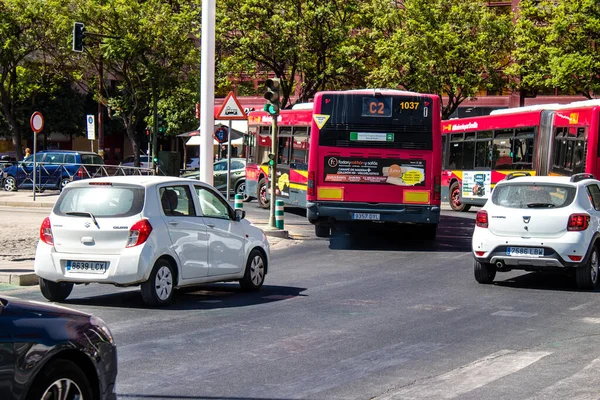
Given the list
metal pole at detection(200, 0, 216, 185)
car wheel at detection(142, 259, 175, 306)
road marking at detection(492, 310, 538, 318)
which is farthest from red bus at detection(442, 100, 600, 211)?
car wheel at detection(142, 259, 175, 306)

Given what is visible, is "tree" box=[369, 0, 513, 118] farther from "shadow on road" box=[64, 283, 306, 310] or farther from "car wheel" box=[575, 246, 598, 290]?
"shadow on road" box=[64, 283, 306, 310]

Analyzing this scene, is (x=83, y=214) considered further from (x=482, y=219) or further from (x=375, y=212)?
(x=375, y=212)

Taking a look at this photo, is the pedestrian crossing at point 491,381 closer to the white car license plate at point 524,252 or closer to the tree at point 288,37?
the white car license plate at point 524,252

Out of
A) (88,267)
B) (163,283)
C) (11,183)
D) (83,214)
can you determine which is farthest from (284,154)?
(11,183)

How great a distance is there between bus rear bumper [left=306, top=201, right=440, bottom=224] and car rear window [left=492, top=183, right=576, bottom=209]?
231 inches

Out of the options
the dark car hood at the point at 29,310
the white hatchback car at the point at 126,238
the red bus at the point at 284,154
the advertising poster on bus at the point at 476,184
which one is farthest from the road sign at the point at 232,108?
the dark car hood at the point at 29,310

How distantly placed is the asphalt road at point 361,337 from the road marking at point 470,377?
0.02 m

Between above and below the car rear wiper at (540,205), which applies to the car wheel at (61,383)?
below

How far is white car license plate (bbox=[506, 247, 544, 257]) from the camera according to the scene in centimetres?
1448

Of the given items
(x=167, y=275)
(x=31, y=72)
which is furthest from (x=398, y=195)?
(x=31, y=72)

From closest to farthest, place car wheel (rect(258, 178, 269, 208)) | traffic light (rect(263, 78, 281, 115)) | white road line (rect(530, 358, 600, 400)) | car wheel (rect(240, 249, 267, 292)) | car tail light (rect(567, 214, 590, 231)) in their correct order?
white road line (rect(530, 358, 600, 400)) < car wheel (rect(240, 249, 267, 292)) < car tail light (rect(567, 214, 590, 231)) < traffic light (rect(263, 78, 281, 115)) < car wheel (rect(258, 178, 269, 208))

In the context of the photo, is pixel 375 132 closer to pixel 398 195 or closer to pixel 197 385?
pixel 398 195

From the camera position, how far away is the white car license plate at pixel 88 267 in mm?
12109

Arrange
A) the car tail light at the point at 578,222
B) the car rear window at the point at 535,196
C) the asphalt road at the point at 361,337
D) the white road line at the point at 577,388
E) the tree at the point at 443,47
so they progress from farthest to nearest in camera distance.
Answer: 1. the tree at the point at 443,47
2. the car rear window at the point at 535,196
3. the car tail light at the point at 578,222
4. the asphalt road at the point at 361,337
5. the white road line at the point at 577,388
